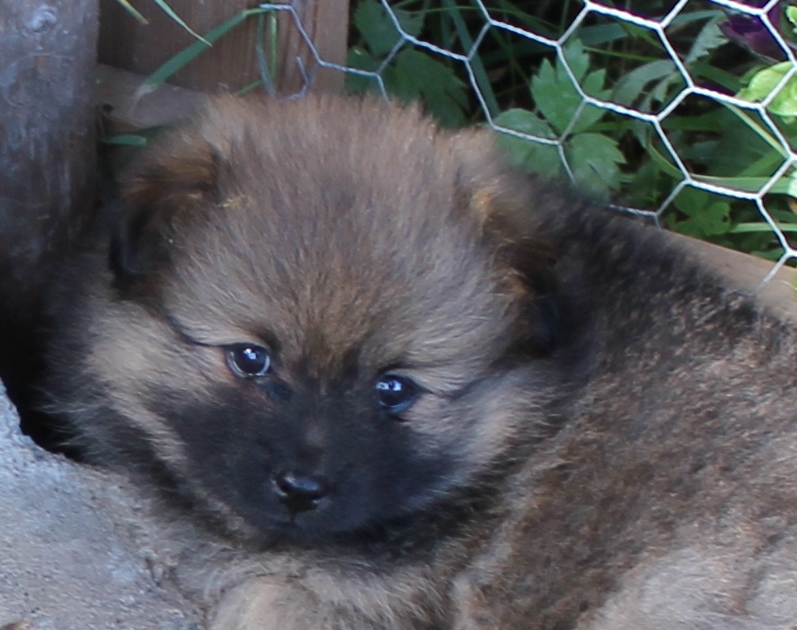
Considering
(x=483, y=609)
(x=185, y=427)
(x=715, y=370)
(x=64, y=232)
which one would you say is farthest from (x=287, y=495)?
(x=64, y=232)

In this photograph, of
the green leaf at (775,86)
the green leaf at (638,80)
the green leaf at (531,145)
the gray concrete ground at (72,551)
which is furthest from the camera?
the green leaf at (638,80)

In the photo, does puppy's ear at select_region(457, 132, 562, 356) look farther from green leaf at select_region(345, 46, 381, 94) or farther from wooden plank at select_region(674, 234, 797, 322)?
green leaf at select_region(345, 46, 381, 94)

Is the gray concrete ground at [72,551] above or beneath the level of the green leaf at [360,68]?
beneath

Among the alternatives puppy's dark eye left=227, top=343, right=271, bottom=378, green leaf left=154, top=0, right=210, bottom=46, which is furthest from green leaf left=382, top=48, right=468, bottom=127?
puppy's dark eye left=227, top=343, right=271, bottom=378

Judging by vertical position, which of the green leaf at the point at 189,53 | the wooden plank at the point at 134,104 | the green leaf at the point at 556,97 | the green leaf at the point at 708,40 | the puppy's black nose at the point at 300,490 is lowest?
the puppy's black nose at the point at 300,490

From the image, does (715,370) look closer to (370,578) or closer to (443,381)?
(443,381)

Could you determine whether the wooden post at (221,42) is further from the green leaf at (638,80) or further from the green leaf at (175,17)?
the green leaf at (638,80)

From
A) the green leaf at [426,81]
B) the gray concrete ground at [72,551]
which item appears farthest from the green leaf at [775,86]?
the gray concrete ground at [72,551]
